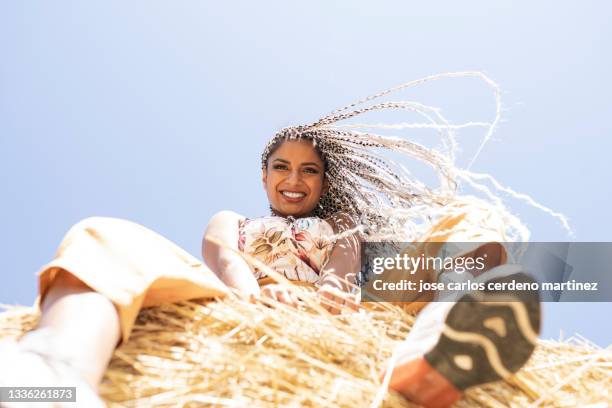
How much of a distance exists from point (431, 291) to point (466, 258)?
0.20m

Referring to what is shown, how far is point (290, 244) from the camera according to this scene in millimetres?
2348

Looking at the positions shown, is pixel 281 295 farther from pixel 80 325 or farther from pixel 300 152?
pixel 300 152

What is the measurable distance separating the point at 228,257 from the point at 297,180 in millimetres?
697

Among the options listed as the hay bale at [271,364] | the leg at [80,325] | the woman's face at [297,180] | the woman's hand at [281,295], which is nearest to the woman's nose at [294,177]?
the woman's face at [297,180]

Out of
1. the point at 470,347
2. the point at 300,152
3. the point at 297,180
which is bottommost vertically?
the point at 470,347

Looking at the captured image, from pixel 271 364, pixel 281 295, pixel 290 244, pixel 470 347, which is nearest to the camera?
pixel 470 347

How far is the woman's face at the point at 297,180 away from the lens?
2.60 m

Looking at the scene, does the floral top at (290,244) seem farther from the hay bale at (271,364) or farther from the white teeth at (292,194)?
the hay bale at (271,364)

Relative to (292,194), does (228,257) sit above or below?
below

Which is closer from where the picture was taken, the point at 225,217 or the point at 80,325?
the point at 80,325

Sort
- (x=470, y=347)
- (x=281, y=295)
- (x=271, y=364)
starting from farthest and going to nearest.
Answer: (x=281, y=295) < (x=271, y=364) < (x=470, y=347)

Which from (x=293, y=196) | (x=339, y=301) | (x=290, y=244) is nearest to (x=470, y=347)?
(x=339, y=301)

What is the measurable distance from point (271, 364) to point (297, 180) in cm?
159

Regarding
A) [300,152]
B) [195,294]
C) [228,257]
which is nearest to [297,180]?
[300,152]
